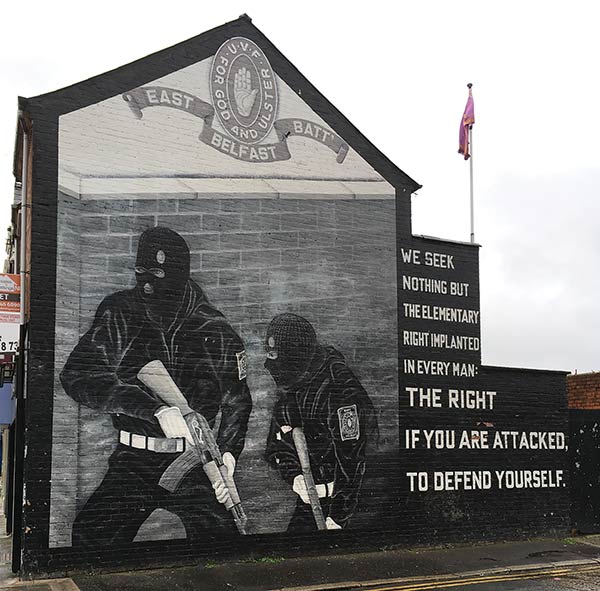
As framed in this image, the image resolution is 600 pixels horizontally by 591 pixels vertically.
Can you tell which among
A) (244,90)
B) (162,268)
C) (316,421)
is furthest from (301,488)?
(244,90)

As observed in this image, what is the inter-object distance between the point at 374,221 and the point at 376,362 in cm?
279

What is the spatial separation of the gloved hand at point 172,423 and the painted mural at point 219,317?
0.02m

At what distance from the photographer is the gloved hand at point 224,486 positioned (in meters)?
13.7

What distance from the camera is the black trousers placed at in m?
12.6

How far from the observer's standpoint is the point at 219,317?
1409cm

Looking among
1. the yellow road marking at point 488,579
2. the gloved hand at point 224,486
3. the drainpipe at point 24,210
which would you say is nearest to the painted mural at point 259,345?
the gloved hand at point 224,486

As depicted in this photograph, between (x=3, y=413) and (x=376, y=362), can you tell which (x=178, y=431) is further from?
(x=3, y=413)

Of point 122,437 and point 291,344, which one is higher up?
point 291,344

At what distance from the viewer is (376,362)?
15.6m

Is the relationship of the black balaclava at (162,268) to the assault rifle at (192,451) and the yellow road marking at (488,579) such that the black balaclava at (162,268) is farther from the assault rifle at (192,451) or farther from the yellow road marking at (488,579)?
the yellow road marking at (488,579)

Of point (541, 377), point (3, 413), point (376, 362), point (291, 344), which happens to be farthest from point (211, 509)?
point (541, 377)

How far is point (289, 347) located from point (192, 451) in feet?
8.62

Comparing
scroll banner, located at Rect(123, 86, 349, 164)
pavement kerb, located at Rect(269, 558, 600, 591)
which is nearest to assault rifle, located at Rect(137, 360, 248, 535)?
pavement kerb, located at Rect(269, 558, 600, 591)

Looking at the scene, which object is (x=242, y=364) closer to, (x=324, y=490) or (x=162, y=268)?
(x=162, y=268)
